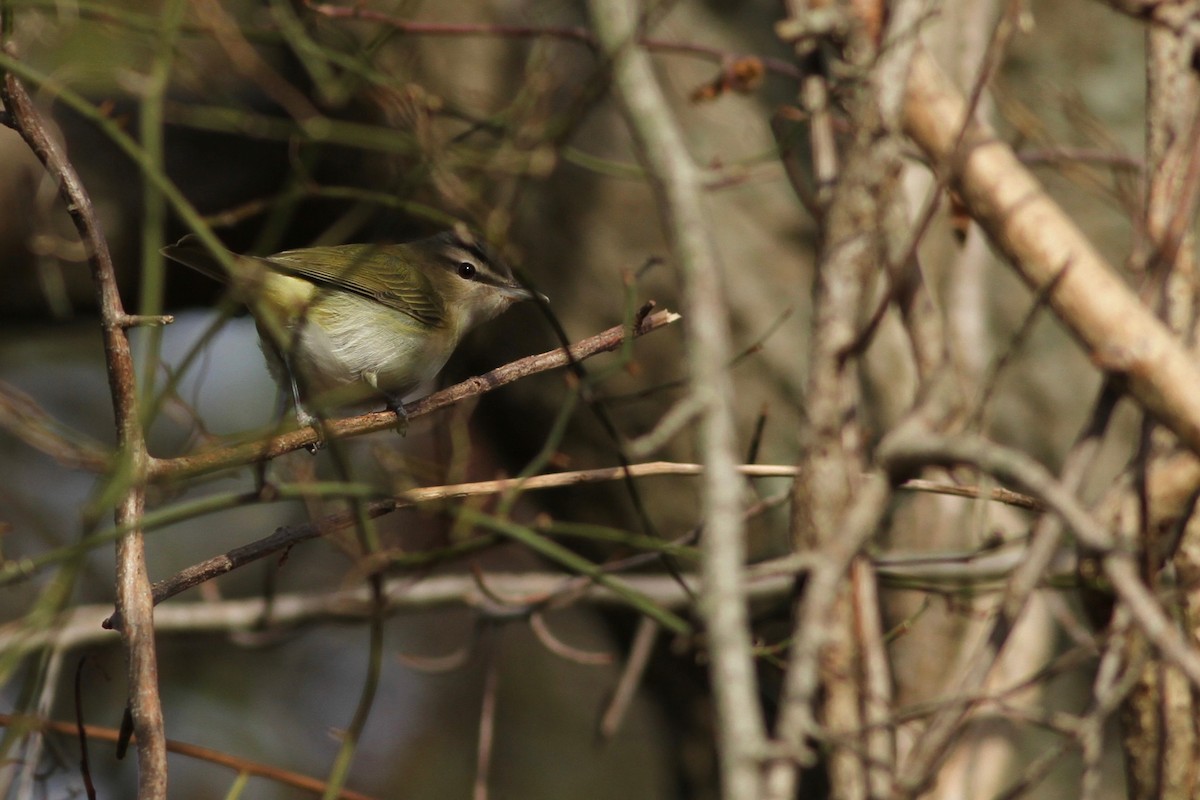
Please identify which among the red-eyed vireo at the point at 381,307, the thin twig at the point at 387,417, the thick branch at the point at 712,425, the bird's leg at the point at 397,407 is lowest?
the thick branch at the point at 712,425

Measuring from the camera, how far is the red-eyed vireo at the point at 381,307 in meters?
3.65

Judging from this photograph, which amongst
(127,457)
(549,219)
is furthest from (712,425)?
(549,219)

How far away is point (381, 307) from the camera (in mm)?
3990

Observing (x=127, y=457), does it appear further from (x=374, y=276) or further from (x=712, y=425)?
(x=374, y=276)

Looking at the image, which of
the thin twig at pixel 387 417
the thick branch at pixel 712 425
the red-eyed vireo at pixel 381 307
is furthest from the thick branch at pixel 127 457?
the red-eyed vireo at pixel 381 307

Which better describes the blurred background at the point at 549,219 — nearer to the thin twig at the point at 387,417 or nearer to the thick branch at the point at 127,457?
the thin twig at the point at 387,417

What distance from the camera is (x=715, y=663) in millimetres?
1209

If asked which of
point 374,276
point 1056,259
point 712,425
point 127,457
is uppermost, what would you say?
point 374,276

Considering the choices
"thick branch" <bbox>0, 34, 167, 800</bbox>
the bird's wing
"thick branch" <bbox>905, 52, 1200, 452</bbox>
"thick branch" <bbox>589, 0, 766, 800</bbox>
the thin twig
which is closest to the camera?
"thick branch" <bbox>589, 0, 766, 800</bbox>

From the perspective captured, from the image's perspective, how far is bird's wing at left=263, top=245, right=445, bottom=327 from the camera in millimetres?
3641

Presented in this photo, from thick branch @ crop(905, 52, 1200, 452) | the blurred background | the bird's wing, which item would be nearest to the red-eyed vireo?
the bird's wing

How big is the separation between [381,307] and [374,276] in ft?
0.51

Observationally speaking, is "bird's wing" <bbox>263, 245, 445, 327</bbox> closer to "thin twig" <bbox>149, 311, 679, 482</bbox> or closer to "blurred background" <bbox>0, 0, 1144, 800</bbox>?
"blurred background" <bbox>0, 0, 1144, 800</bbox>

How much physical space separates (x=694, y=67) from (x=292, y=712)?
6.02 metres
